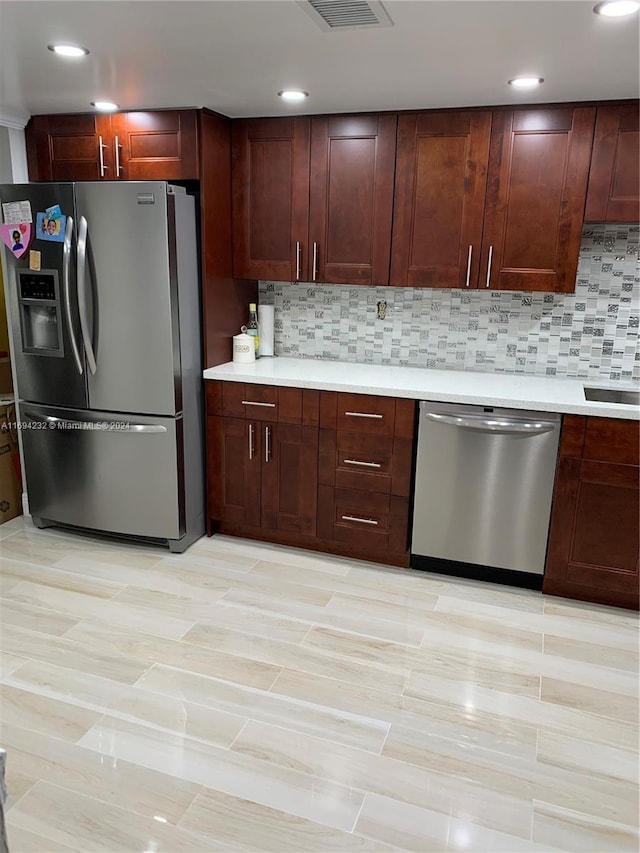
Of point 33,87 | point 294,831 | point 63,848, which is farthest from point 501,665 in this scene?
point 33,87

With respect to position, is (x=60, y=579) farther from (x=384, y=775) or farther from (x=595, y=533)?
(x=595, y=533)

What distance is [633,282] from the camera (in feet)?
10.2

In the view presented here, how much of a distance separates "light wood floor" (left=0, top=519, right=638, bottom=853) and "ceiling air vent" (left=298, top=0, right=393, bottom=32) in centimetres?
218

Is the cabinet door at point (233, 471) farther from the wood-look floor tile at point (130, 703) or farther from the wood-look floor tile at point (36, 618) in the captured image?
the wood-look floor tile at point (130, 703)

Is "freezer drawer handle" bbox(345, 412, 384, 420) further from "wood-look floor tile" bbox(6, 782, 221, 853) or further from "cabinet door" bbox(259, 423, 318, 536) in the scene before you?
"wood-look floor tile" bbox(6, 782, 221, 853)

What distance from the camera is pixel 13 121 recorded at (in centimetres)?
324

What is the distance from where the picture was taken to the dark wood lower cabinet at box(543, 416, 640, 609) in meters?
2.75

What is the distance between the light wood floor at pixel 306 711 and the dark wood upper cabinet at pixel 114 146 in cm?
195

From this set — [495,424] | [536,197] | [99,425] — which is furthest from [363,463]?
[536,197]

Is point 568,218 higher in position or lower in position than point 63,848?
higher

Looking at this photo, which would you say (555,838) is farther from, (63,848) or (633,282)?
(633,282)

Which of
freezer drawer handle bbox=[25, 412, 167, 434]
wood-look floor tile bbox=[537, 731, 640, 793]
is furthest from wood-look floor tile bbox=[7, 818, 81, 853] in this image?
freezer drawer handle bbox=[25, 412, 167, 434]

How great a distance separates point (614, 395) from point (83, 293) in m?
2.61

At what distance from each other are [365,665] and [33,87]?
273 cm
